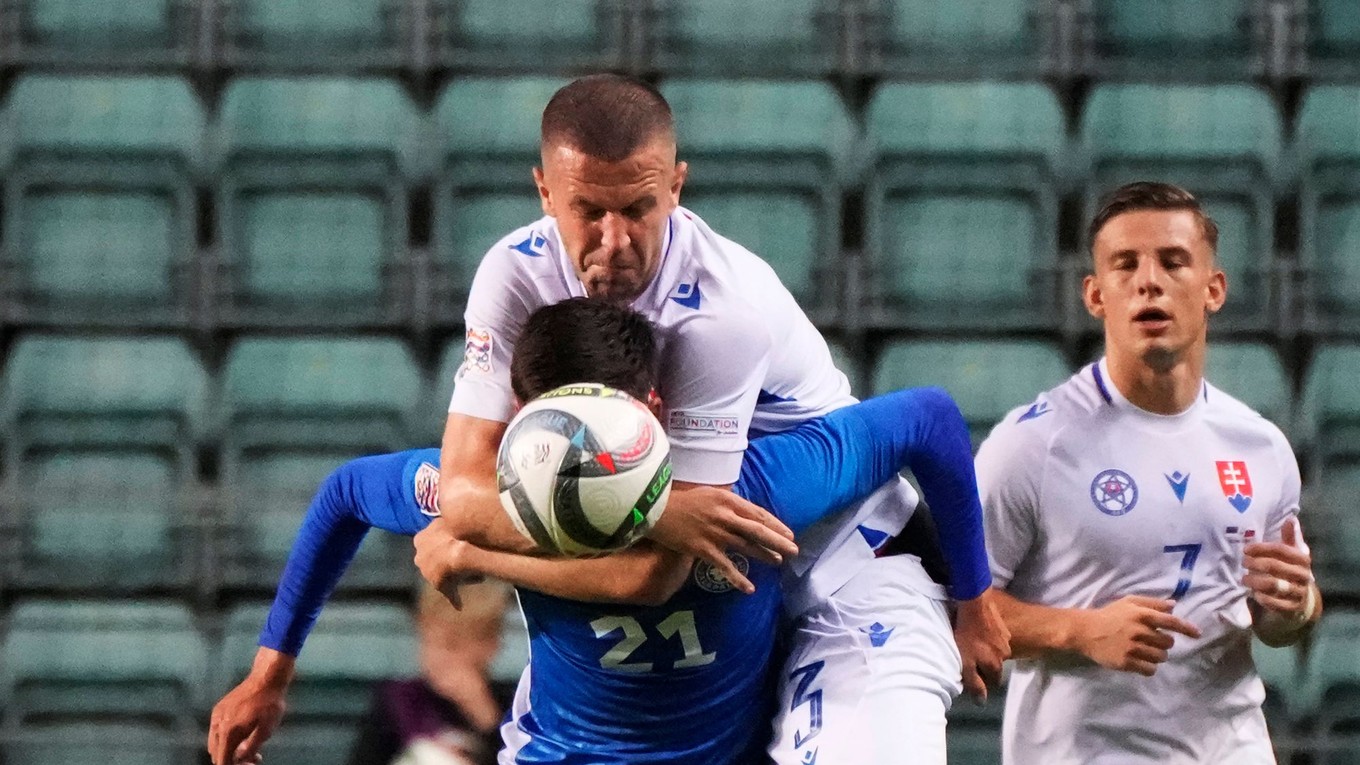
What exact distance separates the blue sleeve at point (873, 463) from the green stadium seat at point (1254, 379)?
2.81 meters

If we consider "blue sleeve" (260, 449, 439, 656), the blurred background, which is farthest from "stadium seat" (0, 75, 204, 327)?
"blue sleeve" (260, 449, 439, 656)

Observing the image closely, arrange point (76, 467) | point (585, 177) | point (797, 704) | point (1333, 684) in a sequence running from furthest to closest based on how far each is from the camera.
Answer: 1. point (76, 467)
2. point (1333, 684)
3. point (797, 704)
4. point (585, 177)

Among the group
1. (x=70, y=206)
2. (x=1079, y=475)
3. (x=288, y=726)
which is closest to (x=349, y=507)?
(x=1079, y=475)

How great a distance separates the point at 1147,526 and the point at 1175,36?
3030mm

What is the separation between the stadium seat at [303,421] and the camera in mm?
5660

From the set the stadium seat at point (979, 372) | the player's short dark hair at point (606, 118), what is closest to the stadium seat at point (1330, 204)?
the stadium seat at point (979, 372)

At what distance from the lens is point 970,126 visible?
6023 millimetres

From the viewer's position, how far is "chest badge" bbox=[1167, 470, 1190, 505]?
3.75 m

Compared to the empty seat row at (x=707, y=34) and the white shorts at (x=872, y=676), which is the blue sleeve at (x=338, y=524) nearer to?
the white shorts at (x=872, y=676)

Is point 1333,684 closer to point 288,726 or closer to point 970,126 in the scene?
point 970,126

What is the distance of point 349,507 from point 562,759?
61cm

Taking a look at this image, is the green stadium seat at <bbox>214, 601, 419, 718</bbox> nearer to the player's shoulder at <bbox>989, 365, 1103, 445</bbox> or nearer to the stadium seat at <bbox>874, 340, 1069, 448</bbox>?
the stadium seat at <bbox>874, 340, 1069, 448</bbox>

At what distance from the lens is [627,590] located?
2881mm

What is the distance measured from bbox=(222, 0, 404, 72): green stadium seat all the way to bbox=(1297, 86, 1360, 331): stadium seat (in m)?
3.09
